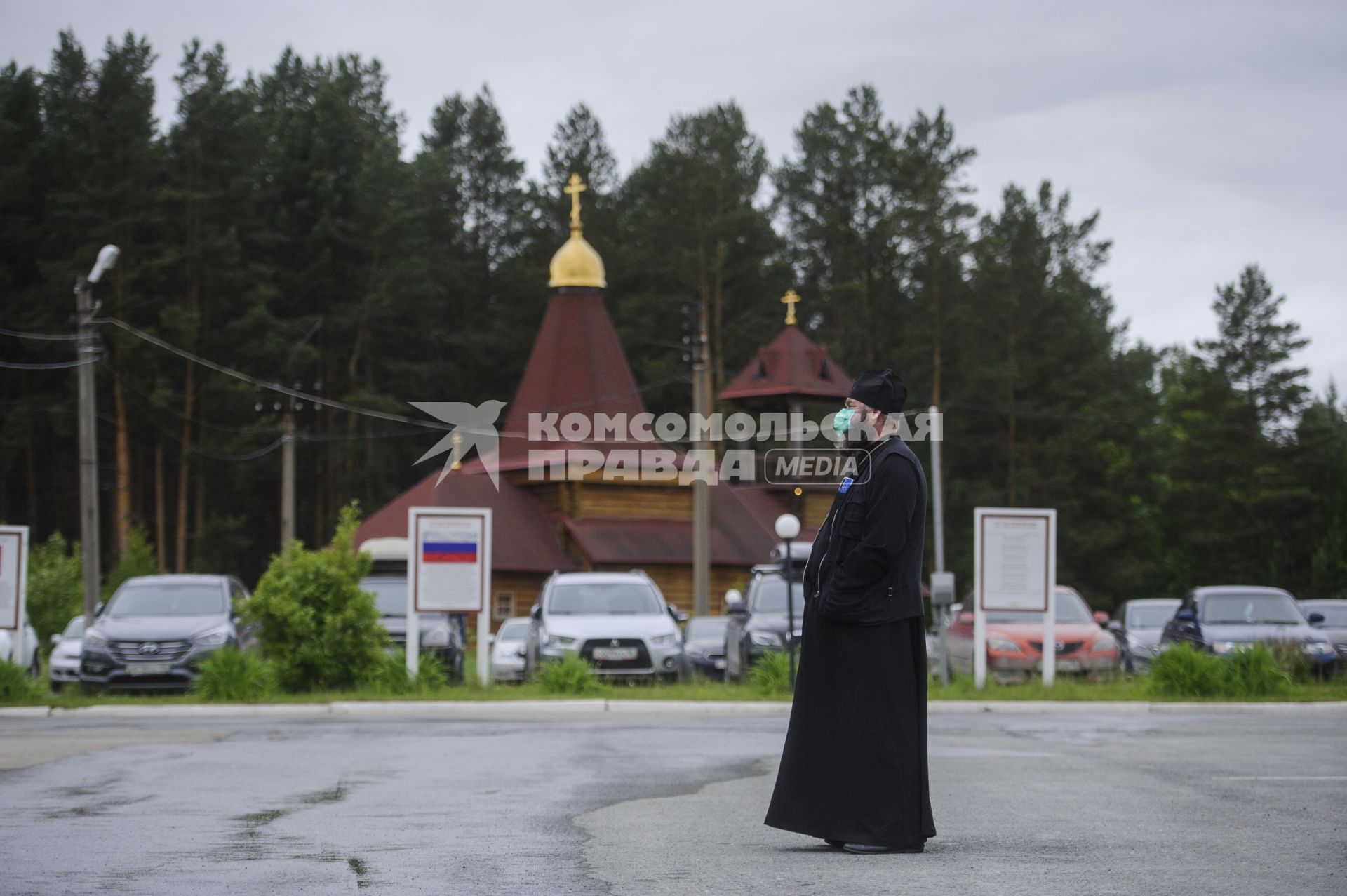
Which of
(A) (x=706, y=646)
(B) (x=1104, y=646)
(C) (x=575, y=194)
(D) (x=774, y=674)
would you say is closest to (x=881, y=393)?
(D) (x=774, y=674)

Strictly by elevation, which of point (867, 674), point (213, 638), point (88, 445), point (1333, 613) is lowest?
point (213, 638)

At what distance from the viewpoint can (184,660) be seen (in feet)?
66.8

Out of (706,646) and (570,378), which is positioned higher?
(570,378)

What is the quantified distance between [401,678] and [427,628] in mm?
3124

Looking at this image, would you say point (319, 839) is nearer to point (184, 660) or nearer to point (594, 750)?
point (594, 750)

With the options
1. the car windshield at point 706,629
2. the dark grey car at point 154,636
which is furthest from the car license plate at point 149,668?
the car windshield at point 706,629

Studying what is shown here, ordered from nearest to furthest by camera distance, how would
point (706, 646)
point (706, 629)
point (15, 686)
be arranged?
point (15, 686) → point (706, 646) → point (706, 629)

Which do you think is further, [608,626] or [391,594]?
[391,594]

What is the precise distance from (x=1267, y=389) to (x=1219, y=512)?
5462 millimetres

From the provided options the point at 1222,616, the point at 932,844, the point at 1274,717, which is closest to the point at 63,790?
the point at 932,844

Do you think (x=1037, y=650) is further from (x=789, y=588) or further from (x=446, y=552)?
(x=446, y=552)

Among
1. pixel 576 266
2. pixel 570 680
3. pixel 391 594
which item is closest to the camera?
pixel 570 680

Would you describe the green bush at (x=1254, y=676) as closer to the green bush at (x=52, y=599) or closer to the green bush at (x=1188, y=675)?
the green bush at (x=1188, y=675)

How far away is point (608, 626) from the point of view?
21328 millimetres
